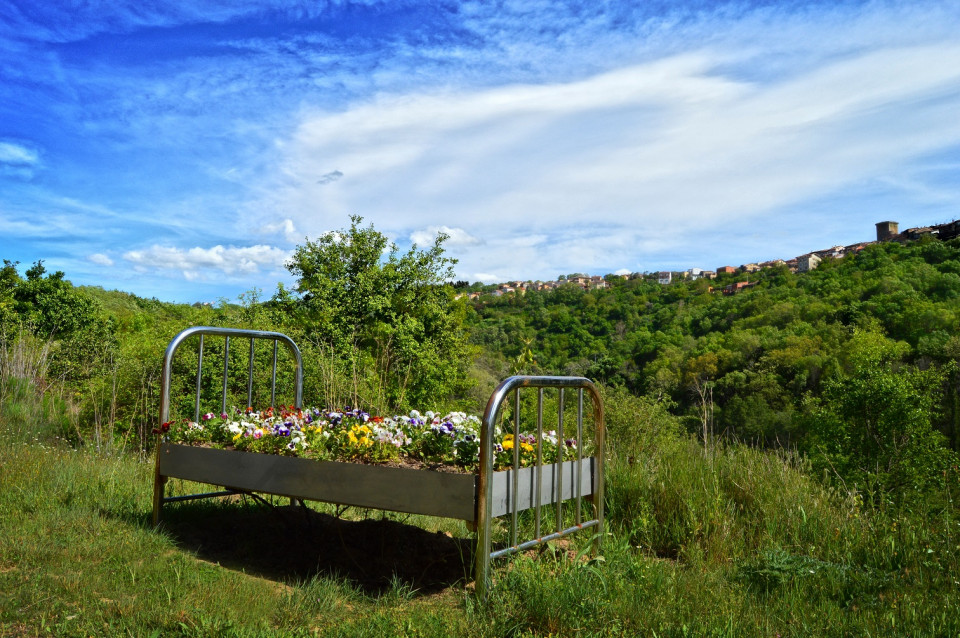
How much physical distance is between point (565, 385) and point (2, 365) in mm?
7905

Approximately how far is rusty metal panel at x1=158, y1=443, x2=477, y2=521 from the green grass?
37cm

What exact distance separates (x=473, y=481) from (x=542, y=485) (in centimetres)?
66

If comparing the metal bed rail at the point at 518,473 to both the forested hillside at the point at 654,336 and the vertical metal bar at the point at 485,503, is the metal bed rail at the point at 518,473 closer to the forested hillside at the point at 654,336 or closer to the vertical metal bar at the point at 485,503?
the vertical metal bar at the point at 485,503

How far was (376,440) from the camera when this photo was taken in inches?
155

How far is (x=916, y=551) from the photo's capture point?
3.72 meters

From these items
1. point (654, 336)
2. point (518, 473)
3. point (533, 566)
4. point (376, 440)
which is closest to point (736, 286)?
point (654, 336)

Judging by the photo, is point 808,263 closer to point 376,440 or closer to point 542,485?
point 542,485

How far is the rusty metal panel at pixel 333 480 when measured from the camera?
3.27m

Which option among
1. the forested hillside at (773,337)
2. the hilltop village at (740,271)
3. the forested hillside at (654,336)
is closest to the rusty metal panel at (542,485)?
the forested hillside at (654,336)

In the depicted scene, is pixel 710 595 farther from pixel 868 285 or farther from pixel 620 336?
pixel 868 285

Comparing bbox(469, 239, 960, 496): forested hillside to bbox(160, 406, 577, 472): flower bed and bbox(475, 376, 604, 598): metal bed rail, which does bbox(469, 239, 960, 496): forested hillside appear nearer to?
bbox(160, 406, 577, 472): flower bed

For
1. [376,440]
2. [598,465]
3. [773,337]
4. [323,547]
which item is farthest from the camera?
[773,337]

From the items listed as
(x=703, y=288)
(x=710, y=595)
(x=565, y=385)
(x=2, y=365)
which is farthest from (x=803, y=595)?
(x=703, y=288)

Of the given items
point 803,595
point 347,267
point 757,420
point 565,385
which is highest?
point 347,267
